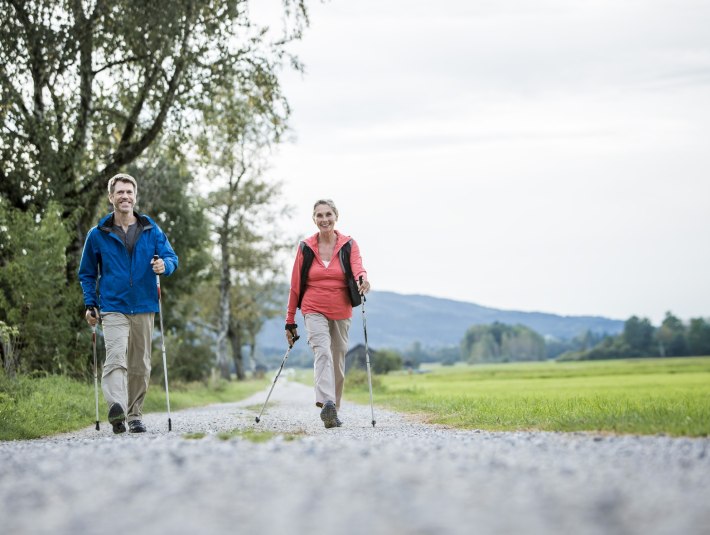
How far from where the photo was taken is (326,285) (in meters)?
9.84

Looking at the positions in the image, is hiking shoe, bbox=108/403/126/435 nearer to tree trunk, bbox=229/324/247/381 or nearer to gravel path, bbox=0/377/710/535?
gravel path, bbox=0/377/710/535

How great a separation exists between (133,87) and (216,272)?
21974 millimetres

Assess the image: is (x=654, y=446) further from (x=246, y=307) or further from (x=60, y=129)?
(x=246, y=307)

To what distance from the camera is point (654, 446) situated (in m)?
5.29

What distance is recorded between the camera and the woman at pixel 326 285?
32.1 ft

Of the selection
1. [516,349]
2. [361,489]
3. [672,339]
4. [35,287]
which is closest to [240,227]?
[35,287]

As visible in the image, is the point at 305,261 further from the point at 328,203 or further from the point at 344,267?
the point at 328,203

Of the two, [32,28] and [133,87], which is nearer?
[32,28]

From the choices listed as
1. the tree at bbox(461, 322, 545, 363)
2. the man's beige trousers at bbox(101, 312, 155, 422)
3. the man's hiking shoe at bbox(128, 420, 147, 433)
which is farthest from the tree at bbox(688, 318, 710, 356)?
the tree at bbox(461, 322, 545, 363)

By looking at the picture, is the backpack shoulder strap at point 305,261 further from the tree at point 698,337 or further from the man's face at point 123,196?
the tree at point 698,337

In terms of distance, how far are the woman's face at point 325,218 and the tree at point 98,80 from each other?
10007 mm

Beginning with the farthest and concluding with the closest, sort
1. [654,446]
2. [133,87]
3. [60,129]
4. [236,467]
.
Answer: [133,87] < [60,129] < [654,446] < [236,467]

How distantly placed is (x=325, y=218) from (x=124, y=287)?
7.89 feet

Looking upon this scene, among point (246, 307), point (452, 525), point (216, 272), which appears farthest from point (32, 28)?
point (246, 307)
